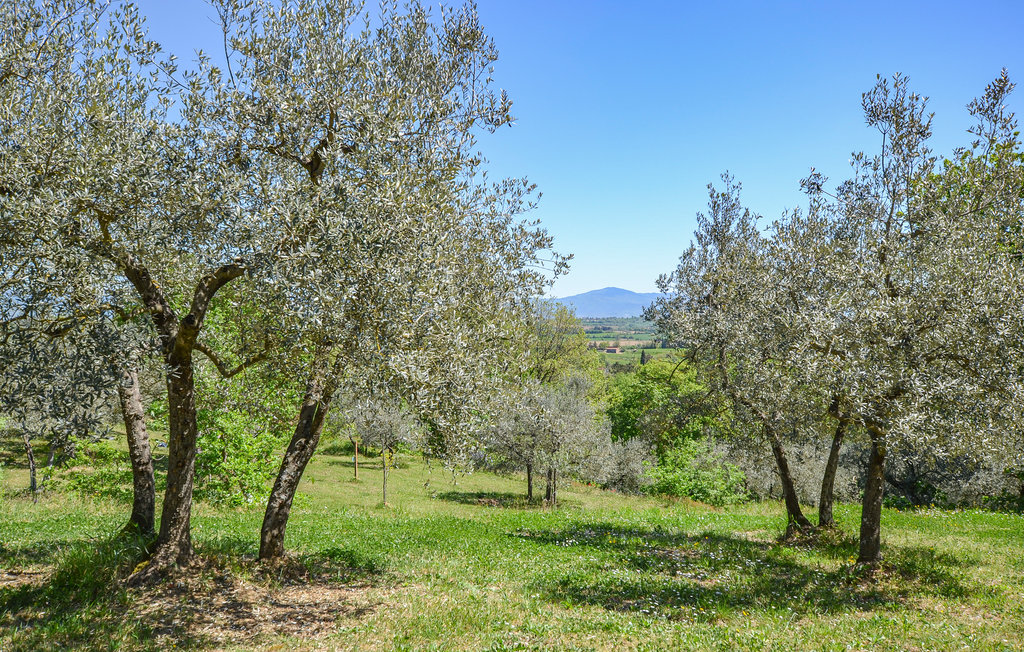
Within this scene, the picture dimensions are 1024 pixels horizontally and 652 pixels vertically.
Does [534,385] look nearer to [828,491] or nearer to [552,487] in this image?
[828,491]

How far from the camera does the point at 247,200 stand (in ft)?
29.1

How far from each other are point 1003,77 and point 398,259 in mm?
15113

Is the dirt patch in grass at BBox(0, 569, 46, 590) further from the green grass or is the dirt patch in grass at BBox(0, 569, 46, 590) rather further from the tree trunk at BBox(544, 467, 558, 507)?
the tree trunk at BBox(544, 467, 558, 507)

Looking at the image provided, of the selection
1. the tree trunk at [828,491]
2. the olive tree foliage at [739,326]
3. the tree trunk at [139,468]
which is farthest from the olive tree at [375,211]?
the tree trunk at [828,491]

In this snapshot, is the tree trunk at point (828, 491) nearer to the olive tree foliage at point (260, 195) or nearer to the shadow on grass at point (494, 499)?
the olive tree foliage at point (260, 195)

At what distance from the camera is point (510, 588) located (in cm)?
1220

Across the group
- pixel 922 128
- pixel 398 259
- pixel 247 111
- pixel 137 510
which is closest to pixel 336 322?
pixel 398 259

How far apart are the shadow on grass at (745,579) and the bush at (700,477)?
16.2 metres

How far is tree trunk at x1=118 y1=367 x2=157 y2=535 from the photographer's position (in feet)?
42.9

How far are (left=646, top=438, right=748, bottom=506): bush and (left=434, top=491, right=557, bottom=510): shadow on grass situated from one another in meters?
6.80

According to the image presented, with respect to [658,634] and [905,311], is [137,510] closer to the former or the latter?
[658,634]

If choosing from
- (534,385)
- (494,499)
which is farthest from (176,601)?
(494,499)

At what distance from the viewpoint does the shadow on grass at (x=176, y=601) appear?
828 cm

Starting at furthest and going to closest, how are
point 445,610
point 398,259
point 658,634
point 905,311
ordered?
point 905,311 < point 445,610 < point 658,634 < point 398,259
